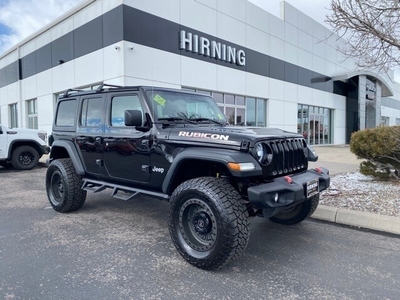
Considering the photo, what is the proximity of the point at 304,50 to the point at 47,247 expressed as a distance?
856 inches

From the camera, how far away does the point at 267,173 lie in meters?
3.32

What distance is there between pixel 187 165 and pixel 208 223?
0.79m

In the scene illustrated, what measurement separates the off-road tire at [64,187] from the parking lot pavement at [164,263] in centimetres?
23

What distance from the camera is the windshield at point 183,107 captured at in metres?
4.11

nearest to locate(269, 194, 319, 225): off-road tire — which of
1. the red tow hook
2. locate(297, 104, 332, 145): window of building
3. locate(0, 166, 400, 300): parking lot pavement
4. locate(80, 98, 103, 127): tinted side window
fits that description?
locate(0, 166, 400, 300): parking lot pavement

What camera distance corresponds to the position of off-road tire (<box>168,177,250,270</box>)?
3010 mm

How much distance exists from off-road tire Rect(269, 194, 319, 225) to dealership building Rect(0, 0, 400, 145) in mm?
3957

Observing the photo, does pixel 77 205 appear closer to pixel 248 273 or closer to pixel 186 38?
pixel 248 273

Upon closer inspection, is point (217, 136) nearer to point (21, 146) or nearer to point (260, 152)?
point (260, 152)

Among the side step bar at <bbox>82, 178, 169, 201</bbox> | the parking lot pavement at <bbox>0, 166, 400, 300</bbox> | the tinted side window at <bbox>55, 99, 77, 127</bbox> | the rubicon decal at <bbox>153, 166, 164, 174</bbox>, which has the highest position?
the tinted side window at <bbox>55, 99, 77, 127</bbox>

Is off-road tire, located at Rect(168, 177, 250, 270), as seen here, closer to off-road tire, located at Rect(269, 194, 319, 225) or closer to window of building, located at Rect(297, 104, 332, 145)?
off-road tire, located at Rect(269, 194, 319, 225)

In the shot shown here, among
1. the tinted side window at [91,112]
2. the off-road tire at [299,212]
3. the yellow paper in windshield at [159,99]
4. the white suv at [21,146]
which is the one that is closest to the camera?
the yellow paper in windshield at [159,99]

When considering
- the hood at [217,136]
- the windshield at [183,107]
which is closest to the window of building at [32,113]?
the windshield at [183,107]

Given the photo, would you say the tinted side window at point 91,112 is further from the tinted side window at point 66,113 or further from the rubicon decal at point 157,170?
the rubicon decal at point 157,170
